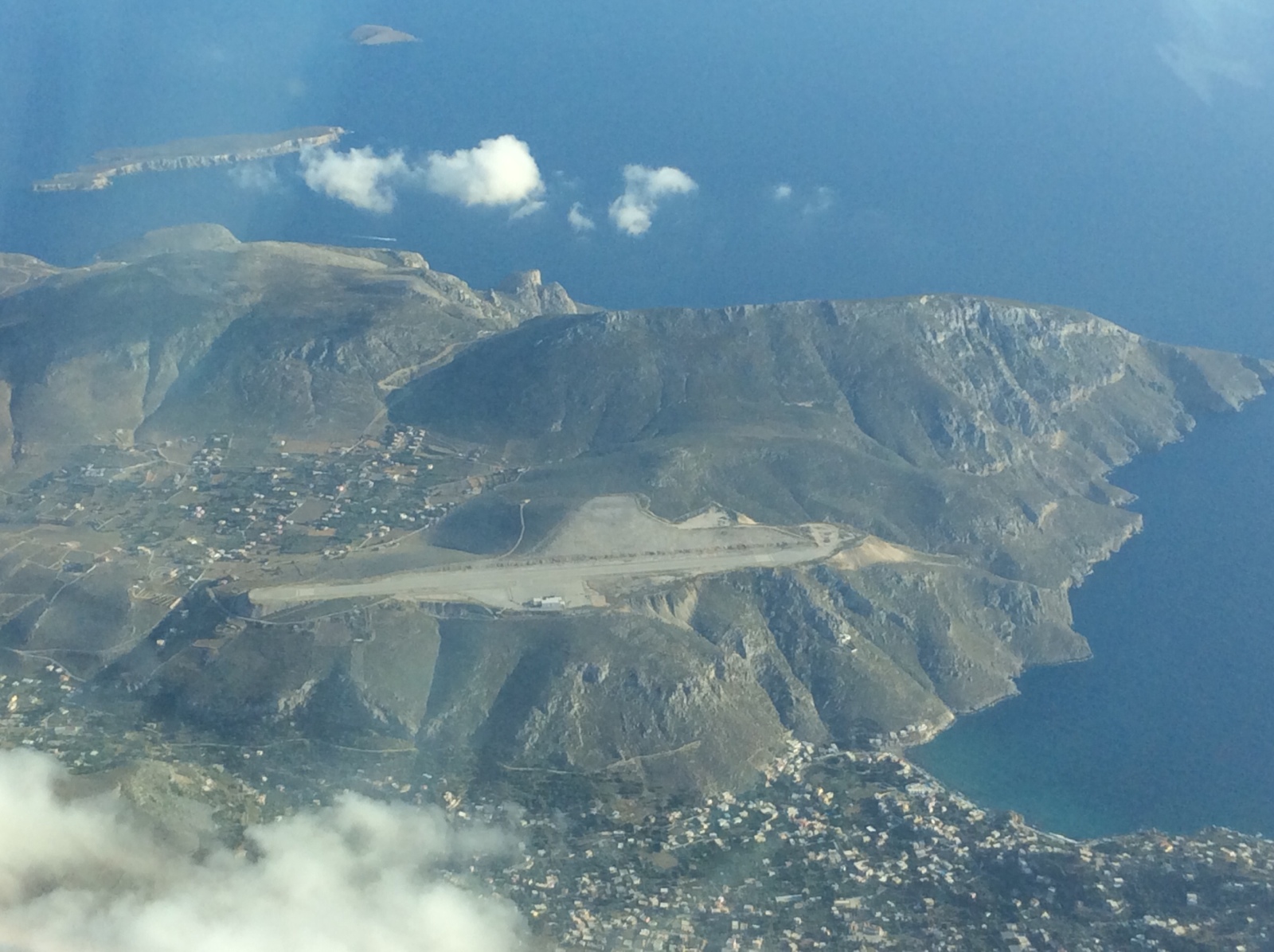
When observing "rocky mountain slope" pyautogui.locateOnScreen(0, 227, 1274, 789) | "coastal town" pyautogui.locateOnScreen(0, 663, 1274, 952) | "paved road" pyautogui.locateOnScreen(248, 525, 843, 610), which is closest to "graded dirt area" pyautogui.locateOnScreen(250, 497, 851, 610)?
"paved road" pyautogui.locateOnScreen(248, 525, 843, 610)

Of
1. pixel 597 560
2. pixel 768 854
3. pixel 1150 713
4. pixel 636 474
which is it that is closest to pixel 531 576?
pixel 597 560

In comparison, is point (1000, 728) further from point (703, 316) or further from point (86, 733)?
point (86, 733)

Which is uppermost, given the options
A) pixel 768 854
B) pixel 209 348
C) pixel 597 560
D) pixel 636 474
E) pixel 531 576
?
pixel 209 348

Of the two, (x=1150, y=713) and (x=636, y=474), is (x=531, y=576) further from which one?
(x=1150, y=713)

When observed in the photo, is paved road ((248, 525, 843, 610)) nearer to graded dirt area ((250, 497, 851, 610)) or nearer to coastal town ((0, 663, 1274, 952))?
graded dirt area ((250, 497, 851, 610))

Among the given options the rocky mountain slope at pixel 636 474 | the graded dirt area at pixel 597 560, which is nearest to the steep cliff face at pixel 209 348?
the rocky mountain slope at pixel 636 474

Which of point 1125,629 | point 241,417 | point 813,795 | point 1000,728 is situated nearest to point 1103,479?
point 1125,629
